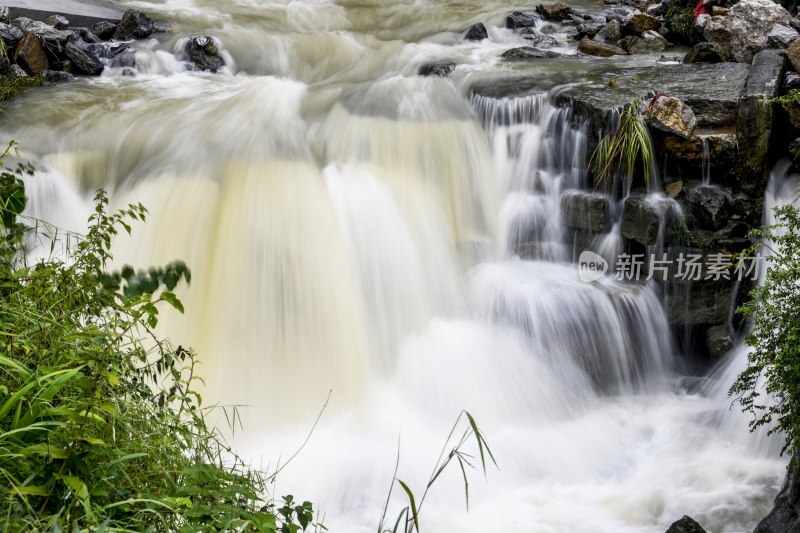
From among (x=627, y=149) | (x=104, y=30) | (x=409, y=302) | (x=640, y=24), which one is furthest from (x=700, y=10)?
(x=104, y=30)

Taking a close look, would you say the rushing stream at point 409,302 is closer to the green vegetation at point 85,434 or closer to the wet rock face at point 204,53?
the wet rock face at point 204,53

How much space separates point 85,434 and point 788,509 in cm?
336

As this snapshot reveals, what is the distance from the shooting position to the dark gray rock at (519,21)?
1106 centimetres

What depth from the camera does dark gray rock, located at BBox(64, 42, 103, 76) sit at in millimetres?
9086

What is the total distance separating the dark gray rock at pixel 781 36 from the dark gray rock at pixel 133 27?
7.87 meters

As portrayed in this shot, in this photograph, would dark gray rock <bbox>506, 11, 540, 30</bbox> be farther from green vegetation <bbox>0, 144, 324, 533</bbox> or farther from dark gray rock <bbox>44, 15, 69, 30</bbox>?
green vegetation <bbox>0, 144, 324, 533</bbox>

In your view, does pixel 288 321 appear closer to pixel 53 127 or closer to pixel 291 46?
pixel 53 127

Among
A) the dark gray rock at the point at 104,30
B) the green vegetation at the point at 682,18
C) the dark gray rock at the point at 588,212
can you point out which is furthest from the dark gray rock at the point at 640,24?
the dark gray rock at the point at 104,30

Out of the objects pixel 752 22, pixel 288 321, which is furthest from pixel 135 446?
pixel 752 22

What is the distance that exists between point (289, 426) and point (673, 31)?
7552mm

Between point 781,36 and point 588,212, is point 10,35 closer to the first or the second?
point 588,212

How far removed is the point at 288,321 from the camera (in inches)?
231

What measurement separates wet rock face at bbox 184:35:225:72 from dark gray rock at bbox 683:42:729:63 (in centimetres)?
578

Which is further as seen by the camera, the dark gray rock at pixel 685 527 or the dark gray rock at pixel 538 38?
the dark gray rock at pixel 538 38
